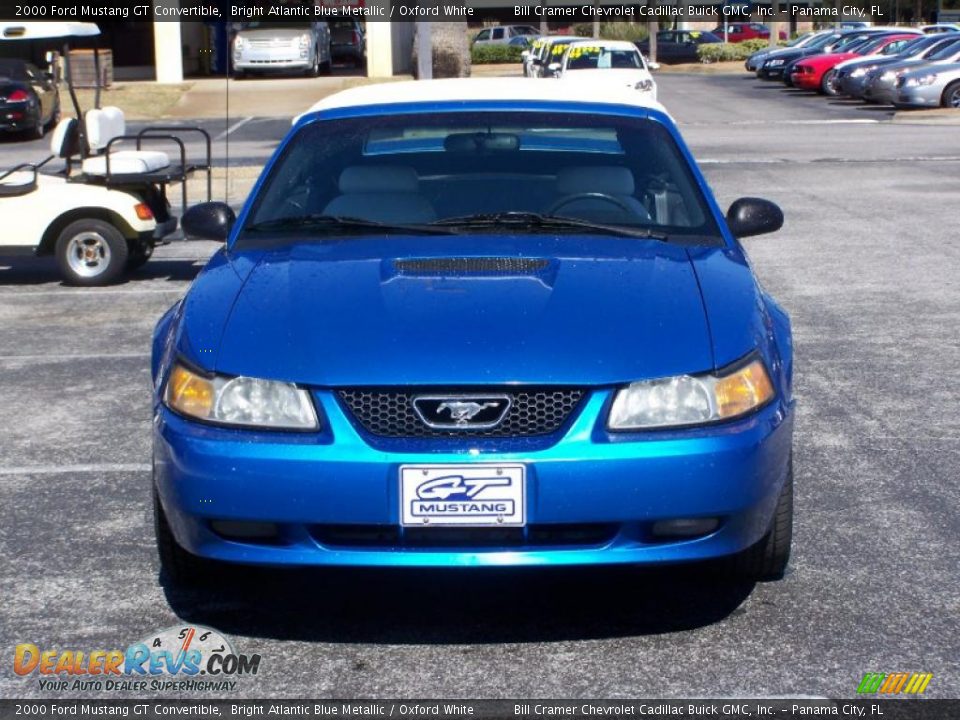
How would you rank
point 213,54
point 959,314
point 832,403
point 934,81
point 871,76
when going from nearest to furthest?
point 832,403
point 959,314
point 934,81
point 871,76
point 213,54

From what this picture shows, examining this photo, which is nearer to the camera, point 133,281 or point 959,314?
point 959,314

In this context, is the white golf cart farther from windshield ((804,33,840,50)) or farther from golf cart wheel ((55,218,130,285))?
windshield ((804,33,840,50))

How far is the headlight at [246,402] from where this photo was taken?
4184 mm

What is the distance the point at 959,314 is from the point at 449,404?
630cm

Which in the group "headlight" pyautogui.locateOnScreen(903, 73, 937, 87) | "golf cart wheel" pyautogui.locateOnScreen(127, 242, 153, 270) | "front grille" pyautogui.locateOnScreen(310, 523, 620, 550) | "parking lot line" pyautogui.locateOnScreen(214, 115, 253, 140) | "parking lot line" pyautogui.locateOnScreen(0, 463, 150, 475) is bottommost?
"parking lot line" pyautogui.locateOnScreen(214, 115, 253, 140)

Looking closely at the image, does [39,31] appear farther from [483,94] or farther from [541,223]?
[541,223]

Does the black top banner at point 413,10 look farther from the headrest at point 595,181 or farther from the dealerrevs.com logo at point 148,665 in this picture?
the dealerrevs.com logo at point 148,665

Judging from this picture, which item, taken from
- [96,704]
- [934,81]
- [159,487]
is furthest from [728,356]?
[934,81]

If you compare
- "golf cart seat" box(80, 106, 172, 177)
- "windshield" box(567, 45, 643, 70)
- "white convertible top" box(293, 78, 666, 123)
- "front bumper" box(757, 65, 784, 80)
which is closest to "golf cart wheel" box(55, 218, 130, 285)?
"golf cart seat" box(80, 106, 172, 177)

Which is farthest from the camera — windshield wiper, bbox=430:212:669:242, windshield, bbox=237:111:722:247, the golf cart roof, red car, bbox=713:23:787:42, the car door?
red car, bbox=713:23:787:42

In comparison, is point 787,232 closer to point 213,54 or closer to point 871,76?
point 871,76

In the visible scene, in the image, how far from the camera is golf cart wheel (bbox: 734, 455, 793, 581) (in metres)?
4.68

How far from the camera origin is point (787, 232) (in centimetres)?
1380

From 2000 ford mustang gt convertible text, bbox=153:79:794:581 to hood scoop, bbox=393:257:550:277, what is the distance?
1cm
